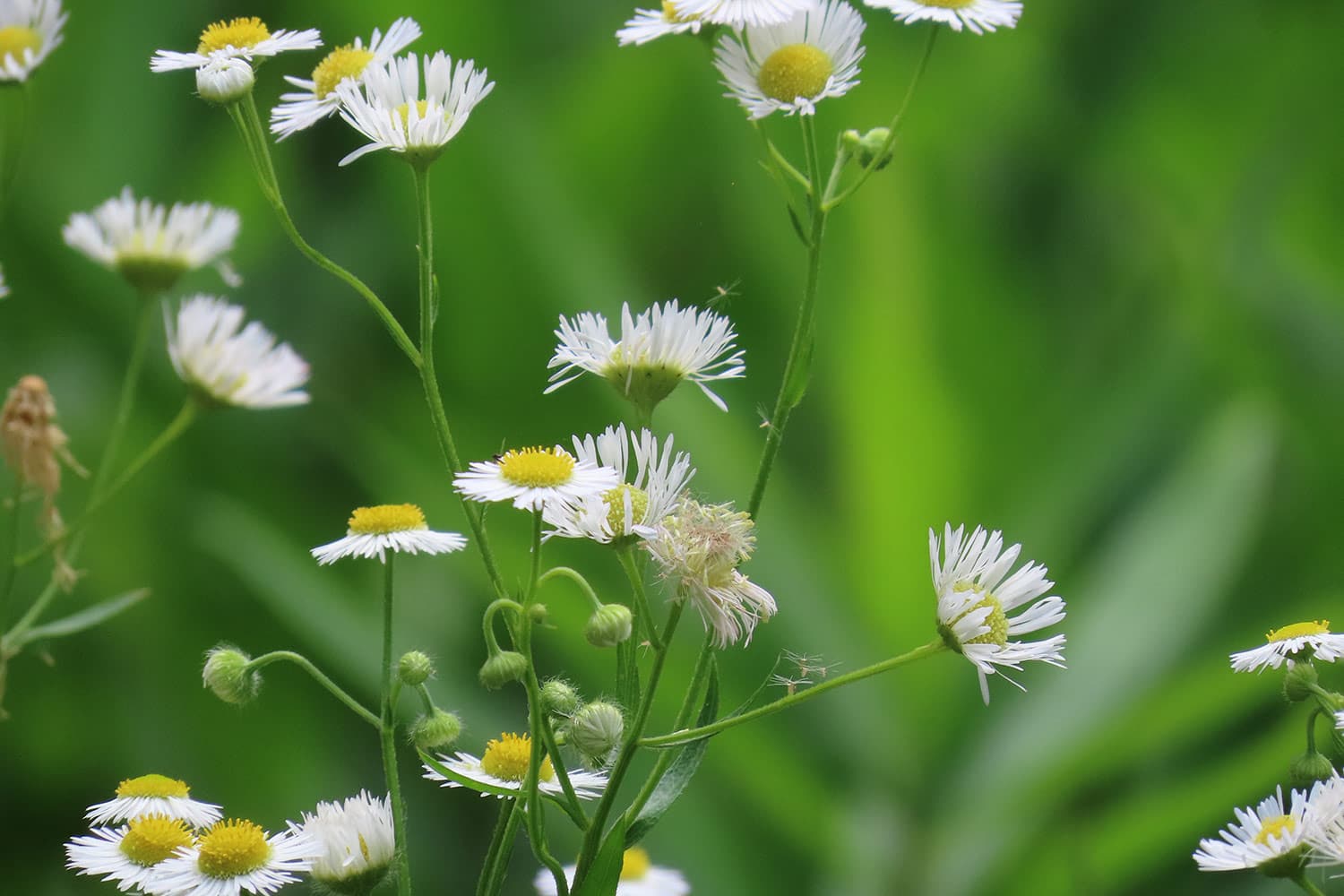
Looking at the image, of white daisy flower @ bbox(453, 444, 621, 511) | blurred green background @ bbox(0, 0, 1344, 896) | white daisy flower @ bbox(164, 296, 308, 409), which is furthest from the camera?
blurred green background @ bbox(0, 0, 1344, 896)

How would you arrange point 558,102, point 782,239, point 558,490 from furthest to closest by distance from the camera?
1. point 558,102
2. point 782,239
3. point 558,490

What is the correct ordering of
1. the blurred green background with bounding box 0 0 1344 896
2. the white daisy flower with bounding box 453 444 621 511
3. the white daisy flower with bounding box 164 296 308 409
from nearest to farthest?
the white daisy flower with bounding box 453 444 621 511 → the white daisy flower with bounding box 164 296 308 409 → the blurred green background with bounding box 0 0 1344 896

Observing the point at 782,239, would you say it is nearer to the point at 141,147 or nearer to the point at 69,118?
the point at 141,147

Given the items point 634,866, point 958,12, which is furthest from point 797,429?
point 958,12

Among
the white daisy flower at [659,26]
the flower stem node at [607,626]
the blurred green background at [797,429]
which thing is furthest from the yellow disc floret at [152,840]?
the blurred green background at [797,429]

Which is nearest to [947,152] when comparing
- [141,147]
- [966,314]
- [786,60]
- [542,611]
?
[966,314]

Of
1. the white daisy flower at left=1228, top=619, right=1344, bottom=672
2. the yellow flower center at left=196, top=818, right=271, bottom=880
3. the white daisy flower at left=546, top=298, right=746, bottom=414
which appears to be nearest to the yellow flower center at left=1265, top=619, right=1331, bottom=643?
the white daisy flower at left=1228, top=619, right=1344, bottom=672

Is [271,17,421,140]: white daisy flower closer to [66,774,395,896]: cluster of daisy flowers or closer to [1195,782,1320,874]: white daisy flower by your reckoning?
[66,774,395,896]: cluster of daisy flowers
